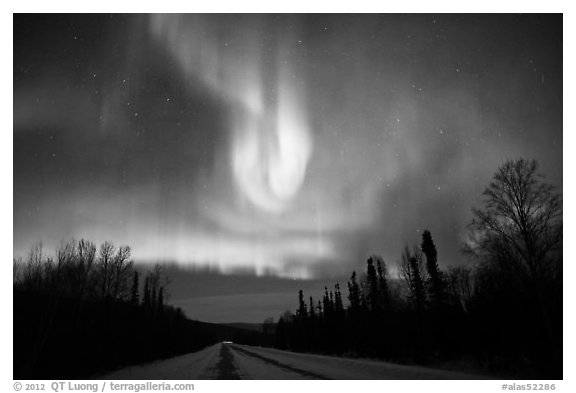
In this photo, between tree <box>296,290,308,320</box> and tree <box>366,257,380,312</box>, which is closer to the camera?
tree <box>366,257,380,312</box>

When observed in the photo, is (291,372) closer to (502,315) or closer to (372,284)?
(502,315)

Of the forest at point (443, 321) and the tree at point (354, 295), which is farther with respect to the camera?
the tree at point (354, 295)

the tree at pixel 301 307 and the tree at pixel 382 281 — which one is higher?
the tree at pixel 382 281

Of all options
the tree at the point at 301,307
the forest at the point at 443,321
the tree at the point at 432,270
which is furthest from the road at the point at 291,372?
the tree at the point at 301,307

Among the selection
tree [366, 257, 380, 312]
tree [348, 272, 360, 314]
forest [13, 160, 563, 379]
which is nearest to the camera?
forest [13, 160, 563, 379]

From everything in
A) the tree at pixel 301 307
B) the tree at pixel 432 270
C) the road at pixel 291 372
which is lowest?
the tree at pixel 301 307

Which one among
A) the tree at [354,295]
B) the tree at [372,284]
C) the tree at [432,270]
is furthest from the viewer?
the tree at [354,295]

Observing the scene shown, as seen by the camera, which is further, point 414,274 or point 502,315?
point 414,274

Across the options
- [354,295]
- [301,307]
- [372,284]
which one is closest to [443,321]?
[372,284]

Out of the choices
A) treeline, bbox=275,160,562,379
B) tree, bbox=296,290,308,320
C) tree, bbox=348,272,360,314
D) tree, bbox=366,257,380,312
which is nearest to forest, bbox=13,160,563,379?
treeline, bbox=275,160,562,379

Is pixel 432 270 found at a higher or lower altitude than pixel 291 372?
higher

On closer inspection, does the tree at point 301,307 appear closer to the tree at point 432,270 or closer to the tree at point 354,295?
the tree at point 354,295

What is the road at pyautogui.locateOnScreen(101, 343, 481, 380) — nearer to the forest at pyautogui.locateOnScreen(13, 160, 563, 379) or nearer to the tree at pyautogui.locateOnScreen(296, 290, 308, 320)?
the forest at pyautogui.locateOnScreen(13, 160, 563, 379)
